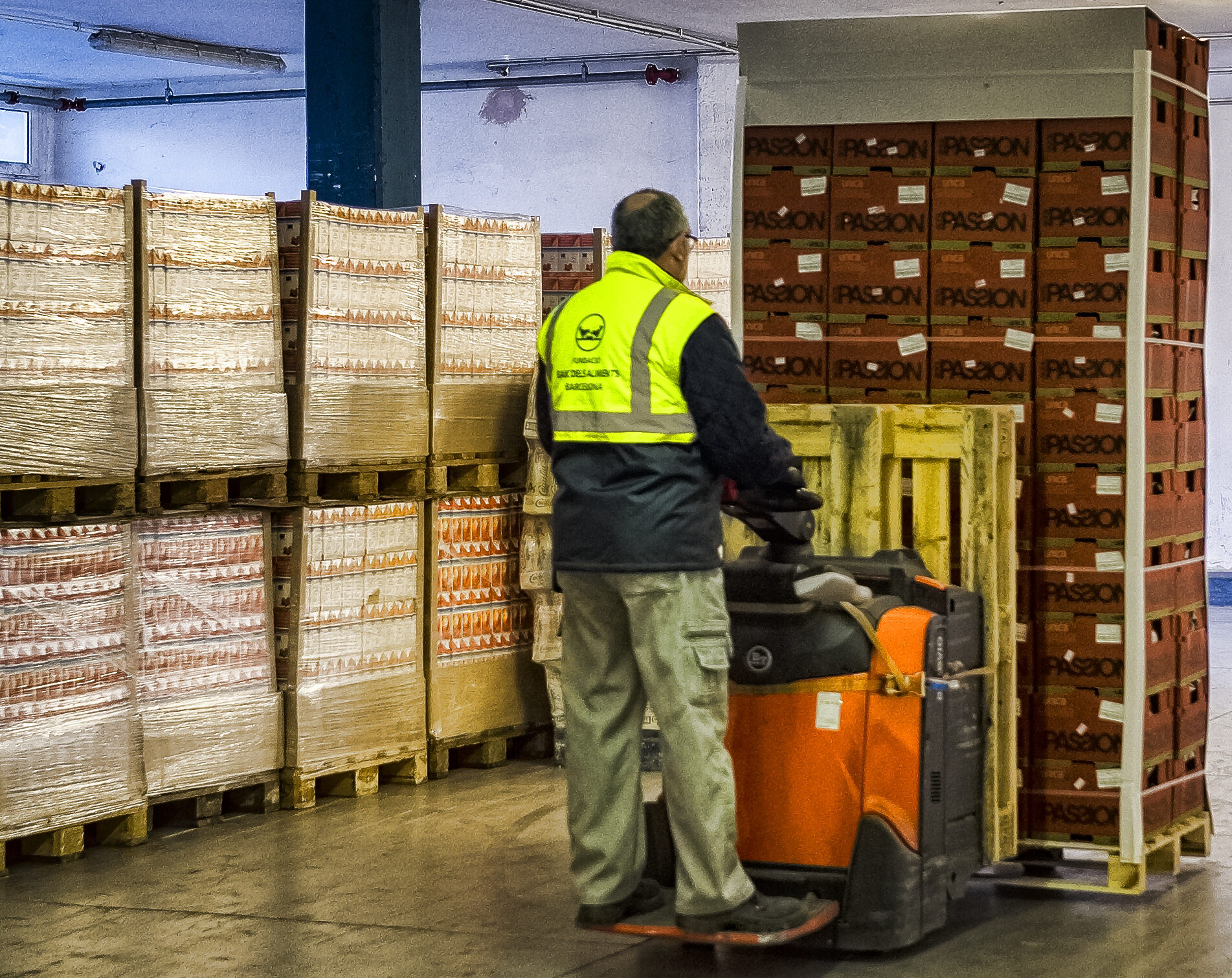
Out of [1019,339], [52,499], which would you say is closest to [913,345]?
[1019,339]

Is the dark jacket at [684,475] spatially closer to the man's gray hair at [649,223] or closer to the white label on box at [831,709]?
the man's gray hair at [649,223]

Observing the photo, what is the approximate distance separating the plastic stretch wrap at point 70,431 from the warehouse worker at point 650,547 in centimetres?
253

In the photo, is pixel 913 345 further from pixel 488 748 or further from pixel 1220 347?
pixel 1220 347

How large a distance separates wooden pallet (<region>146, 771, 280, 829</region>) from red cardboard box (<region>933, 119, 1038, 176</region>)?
12.8ft

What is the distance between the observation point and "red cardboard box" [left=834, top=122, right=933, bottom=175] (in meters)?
5.99

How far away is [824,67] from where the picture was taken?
6.02m

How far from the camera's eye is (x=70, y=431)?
6.73 metres

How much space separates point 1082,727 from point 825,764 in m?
1.26

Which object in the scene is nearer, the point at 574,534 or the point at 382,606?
the point at 574,534

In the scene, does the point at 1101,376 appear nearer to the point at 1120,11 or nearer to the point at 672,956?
the point at 1120,11

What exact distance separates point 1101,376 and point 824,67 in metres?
1.44

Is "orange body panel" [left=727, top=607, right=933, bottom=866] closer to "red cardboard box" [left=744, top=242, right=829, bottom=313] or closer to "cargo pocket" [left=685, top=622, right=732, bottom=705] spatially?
"cargo pocket" [left=685, top=622, right=732, bottom=705]

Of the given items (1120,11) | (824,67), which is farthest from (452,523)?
(1120,11)

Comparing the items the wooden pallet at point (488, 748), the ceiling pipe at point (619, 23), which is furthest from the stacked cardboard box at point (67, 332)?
the ceiling pipe at point (619, 23)
